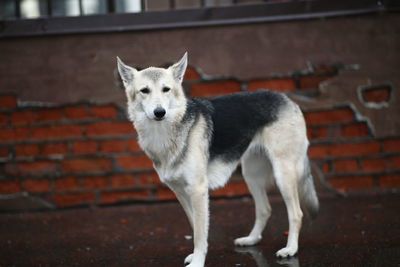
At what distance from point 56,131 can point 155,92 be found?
2.46 meters

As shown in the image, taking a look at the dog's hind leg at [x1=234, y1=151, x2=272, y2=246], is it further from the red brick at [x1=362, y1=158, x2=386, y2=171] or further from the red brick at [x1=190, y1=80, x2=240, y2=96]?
the red brick at [x1=362, y1=158, x2=386, y2=171]

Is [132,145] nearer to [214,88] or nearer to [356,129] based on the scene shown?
[214,88]

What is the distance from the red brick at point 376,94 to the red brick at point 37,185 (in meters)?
3.59

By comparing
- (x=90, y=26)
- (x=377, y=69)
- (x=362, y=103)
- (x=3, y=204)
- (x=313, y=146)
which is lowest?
(x=3, y=204)

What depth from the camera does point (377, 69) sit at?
5.44 meters

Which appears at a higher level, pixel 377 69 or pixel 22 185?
pixel 377 69

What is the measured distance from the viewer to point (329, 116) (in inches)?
216

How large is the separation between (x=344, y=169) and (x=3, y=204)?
12.3ft

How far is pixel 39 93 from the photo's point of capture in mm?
5578

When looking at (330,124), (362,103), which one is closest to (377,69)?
(362,103)

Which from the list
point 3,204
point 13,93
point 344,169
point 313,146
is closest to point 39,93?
point 13,93

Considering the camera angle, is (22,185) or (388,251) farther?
(22,185)

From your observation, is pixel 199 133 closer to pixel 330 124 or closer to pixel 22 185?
pixel 330 124

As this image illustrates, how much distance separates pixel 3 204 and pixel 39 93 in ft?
4.24
